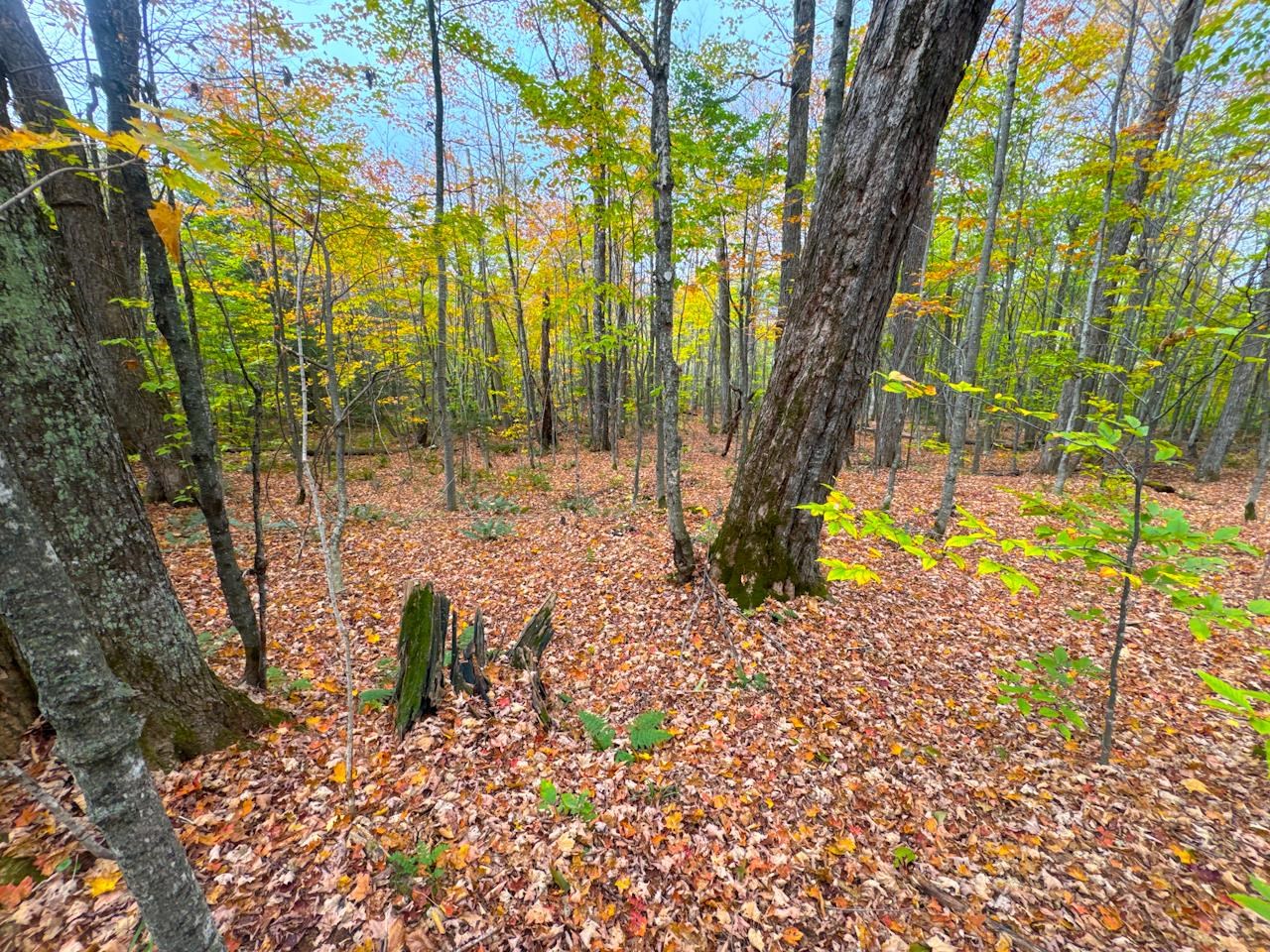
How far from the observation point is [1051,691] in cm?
355

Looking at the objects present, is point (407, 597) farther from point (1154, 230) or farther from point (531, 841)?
point (1154, 230)

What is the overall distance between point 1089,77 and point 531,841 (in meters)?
13.4

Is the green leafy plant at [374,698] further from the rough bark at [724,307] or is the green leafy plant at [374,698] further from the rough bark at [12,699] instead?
the rough bark at [724,307]

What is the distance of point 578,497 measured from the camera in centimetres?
962

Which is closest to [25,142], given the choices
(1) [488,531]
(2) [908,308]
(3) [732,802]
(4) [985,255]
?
(3) [732,802]

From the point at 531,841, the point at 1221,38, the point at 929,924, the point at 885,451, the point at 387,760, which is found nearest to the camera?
the point at 929,924

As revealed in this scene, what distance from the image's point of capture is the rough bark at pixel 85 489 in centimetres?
207

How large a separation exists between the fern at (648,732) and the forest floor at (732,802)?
0.09 meters

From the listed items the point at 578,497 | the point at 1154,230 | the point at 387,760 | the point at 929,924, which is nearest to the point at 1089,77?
→ the point at 1154,230

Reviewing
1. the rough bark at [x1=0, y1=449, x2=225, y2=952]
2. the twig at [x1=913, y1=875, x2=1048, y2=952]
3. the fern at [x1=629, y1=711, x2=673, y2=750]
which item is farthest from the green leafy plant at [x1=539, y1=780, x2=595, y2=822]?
the twig at [x1=913, y1=875, x2=1048, y2=952]

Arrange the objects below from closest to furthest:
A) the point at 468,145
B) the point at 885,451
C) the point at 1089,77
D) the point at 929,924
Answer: the point at 929,924 → the point at 1089,77 → the point at 468,145 → the point at 885,451

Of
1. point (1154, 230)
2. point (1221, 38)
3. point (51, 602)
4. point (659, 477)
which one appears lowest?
point (659, 477)

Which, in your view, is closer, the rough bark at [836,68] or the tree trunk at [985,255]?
the rough bark at [836,68]

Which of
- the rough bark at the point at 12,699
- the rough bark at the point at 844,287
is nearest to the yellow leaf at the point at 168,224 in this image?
the rough bark at the point at 12,699
